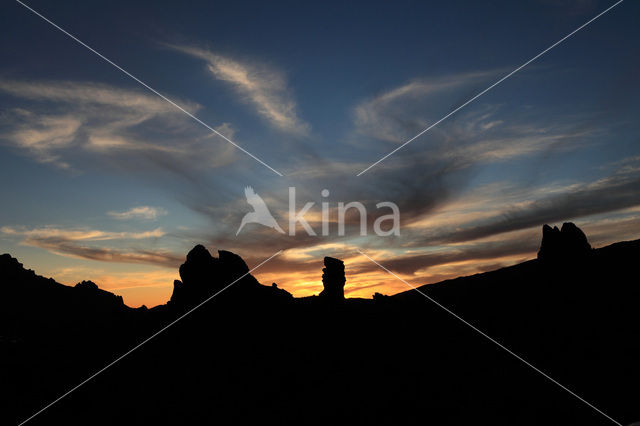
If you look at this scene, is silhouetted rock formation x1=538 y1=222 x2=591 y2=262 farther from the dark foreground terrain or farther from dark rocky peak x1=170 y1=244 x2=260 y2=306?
dark rocky peak x1=170 y1=244 x2=260 y2=306

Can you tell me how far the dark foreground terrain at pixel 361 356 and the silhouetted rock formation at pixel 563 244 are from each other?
316mm

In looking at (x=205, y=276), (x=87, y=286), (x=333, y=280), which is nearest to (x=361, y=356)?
(x=333, y=280)

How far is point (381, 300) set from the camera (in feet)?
317

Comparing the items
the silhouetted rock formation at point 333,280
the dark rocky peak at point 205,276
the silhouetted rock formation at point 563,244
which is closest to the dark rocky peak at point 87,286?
the dark rocky peak at point 205,276

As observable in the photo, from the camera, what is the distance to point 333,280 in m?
90.4

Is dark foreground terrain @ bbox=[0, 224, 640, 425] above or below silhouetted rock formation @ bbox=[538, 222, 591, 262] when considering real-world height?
below

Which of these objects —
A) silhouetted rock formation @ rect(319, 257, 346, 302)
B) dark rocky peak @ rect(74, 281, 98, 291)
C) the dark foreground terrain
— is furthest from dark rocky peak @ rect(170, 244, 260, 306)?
dark rocky peak @ rect(74, 281, 98, 291)

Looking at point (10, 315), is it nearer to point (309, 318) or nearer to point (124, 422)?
point (124, 422)

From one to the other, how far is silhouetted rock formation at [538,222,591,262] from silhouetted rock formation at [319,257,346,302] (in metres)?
49.6

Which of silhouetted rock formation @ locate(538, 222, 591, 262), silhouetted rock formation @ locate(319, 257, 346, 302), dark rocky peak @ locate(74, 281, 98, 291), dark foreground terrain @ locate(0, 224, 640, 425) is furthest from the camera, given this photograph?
dark rocky peak @ locate(74, 281, 98, 291)

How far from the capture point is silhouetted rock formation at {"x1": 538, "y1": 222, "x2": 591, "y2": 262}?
8019cm

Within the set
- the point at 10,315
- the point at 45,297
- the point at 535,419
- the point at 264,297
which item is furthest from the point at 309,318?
the point at 45,297

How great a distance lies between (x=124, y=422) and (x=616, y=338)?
7665cm

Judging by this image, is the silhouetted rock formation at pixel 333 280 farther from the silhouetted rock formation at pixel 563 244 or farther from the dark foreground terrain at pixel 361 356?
the silhouetted rock formation at pixel 563 244
